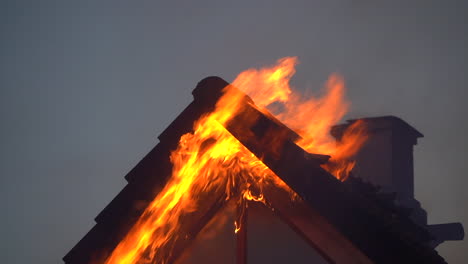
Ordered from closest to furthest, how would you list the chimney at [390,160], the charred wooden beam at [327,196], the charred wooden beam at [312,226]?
the charred wooden beam at [327,196] < the charred wooden beam at [312,226] < the chimney at [390,160]

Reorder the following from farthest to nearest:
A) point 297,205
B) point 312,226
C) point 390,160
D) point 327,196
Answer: point 390,160 → point 297,205 → point 312,226 → point 327,196

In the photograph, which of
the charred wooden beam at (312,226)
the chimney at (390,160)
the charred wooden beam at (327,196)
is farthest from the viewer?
the chimney at (390,160)

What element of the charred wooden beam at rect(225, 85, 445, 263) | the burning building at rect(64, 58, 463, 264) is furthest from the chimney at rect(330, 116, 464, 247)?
the charred wooden beam at rect(225, 85, 445, 263)

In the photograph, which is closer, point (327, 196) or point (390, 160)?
point (327, 196)

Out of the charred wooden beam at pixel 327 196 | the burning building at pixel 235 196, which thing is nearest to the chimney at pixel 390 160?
the burning building at pixel 235 196

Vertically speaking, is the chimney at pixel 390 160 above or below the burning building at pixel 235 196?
above

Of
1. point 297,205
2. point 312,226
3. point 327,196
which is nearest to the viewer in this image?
point 327,196

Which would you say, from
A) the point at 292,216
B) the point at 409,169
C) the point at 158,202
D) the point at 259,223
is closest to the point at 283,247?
the point at 259,223

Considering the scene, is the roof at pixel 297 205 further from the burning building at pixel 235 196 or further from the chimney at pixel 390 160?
the chimney at pixel 390 160

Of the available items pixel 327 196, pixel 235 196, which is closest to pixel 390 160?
pixel 235 196

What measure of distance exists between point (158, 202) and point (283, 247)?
5.41 ft

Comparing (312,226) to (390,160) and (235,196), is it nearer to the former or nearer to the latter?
(235,196)

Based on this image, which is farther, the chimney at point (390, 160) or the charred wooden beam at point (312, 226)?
the chimney at point (390, 160)

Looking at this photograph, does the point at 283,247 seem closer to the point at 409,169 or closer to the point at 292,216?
the point at 292,216
